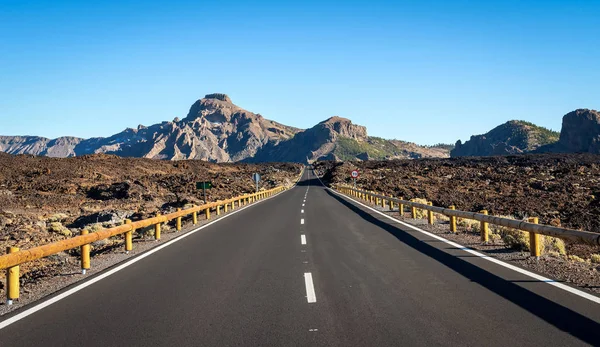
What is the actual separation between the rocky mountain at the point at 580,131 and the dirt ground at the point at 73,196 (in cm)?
17265

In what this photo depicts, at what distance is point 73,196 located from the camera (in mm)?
38875

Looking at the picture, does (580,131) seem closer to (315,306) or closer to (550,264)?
(550,264)

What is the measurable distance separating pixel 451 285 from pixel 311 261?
312 centimetres

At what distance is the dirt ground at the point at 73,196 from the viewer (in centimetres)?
1828

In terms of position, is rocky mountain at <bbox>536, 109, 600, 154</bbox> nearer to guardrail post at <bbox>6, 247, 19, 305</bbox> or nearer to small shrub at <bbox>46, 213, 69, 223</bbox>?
small shrub at <bbox>46, 213, 69, 223</bbox>

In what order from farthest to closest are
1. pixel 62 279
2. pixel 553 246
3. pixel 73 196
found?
1. pixel 73 196
2. pixel 553 246
3. pixel 62 279

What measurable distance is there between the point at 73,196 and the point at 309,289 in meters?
37.4

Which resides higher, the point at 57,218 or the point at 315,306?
the point at 315,306

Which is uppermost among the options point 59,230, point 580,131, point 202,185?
point 580,131

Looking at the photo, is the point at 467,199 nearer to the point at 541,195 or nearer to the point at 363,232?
the point at 541,195

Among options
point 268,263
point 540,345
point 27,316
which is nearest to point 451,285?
point 540,345

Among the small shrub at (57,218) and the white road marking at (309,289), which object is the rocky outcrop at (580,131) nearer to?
the small shrub at (57,218)

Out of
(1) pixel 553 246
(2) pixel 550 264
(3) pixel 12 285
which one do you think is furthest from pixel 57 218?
(2) pixel 550 264

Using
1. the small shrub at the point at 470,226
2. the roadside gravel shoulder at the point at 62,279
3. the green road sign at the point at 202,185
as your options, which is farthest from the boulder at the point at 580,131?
the roadside gravel shoulder at the point at 62,279
